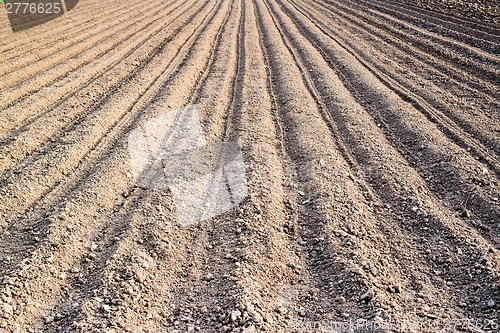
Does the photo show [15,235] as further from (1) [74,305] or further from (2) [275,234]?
(2) [275,234]

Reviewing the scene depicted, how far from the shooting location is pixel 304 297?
4066mm

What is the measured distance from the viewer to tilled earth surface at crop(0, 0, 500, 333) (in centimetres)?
393

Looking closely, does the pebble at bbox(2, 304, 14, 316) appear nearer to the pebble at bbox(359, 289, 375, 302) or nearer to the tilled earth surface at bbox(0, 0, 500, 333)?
the tilled earth surface at bbox(0, 0, 500, 333)

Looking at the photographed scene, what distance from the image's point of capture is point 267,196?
18.0 feet

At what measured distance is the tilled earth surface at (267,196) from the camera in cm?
393

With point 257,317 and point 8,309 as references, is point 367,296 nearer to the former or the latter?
point 257,317
